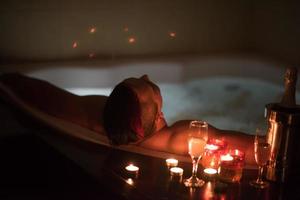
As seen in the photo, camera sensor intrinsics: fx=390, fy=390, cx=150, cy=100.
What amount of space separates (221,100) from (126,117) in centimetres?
348

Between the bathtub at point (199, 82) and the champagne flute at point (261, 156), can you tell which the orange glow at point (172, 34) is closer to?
the bathtub at point (199, 82)

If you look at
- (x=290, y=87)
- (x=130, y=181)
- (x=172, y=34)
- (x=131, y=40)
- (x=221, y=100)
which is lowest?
(x=130, y=181)

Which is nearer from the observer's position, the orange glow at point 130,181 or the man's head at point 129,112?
the orange glow at point 130,181

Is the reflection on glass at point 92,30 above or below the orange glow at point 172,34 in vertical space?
below

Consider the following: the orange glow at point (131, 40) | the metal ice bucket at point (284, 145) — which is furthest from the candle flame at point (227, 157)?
the orange glow at point (131, 40)

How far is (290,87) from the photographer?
1053mm

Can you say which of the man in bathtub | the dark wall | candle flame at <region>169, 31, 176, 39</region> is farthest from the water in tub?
the man in bathtub

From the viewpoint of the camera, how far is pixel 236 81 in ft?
16.6

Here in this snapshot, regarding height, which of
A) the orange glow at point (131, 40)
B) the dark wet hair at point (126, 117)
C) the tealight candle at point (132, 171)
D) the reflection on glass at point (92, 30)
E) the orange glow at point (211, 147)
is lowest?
the tealight candle at point (132, 171)

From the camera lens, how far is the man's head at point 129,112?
4.04ft

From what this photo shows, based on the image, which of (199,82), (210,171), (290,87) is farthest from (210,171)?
(199,82)

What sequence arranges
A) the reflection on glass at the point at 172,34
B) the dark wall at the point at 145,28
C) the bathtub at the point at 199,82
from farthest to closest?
the reflection on glass at the point at 172,34
the bathtub at the point at 199,82
the dark wall at the point at 145,28

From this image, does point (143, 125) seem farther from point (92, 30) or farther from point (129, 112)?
point (92, 30)

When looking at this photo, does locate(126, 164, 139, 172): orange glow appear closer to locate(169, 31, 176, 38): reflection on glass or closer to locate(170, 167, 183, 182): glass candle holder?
locate(170, 167, 183, 182): glass candle holder
